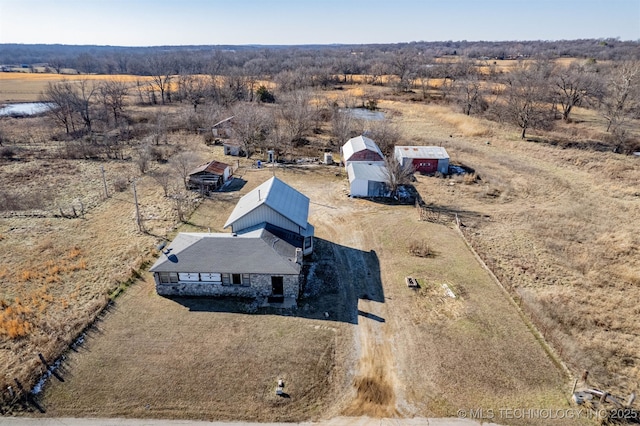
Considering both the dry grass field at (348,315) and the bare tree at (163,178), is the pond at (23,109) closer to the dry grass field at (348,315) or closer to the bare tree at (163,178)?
the bare tree at (163,178)

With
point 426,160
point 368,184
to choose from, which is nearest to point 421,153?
point 426,160

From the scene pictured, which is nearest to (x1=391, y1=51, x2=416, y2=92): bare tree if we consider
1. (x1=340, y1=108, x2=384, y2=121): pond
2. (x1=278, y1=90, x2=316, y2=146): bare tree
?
(x1=340, y1=108, x2=384, y2=121): pond

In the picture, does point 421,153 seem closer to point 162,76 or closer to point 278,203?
point 278,203

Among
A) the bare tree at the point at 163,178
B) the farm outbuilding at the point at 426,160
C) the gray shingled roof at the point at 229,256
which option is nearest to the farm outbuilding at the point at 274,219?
the gray shingled roof at the point at 229,256

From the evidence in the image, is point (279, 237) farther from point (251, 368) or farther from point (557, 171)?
point (557, 171)

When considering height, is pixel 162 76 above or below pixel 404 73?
below

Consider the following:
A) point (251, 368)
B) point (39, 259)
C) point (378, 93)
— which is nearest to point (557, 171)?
point (251, 368)
